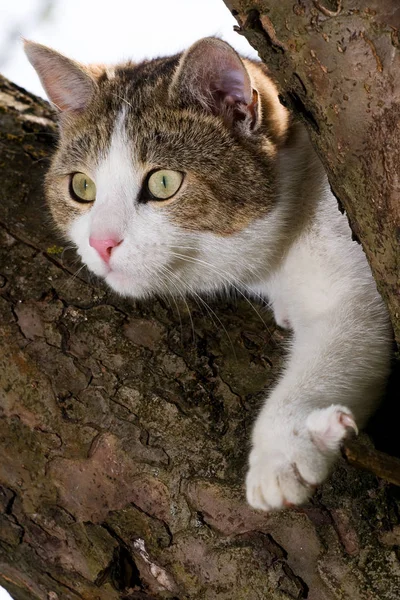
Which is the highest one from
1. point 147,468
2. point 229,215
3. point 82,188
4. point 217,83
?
point 217,83

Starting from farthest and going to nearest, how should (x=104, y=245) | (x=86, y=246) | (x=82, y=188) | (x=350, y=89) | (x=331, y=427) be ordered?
1. (x=82, y=188)
2. (x=86, y=246)
3. (x=104, y=245)
4. (x=331, y=427)
5. (x=350, y=89)

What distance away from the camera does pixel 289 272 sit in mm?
1940

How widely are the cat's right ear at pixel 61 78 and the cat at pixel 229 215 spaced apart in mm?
101

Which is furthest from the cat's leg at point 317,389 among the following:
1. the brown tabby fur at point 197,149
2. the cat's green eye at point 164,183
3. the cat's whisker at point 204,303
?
the cat's green eye at point 164,183

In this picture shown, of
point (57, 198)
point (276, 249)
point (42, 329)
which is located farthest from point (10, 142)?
point (276, 249)

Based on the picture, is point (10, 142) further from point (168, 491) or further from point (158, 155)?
point (168, 491)

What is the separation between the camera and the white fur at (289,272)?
62.9 inches

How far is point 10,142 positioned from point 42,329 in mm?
872

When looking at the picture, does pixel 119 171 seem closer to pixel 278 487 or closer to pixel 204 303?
pixel 204 303

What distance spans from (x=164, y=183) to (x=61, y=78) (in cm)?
58

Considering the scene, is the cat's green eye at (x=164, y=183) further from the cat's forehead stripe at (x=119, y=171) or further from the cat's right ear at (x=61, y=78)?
the cat's right ear at (x=61, y=78)

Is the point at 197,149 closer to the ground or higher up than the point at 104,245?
higher up

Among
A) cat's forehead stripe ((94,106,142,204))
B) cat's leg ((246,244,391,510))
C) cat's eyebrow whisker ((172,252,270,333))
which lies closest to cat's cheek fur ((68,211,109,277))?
cat's forehead stripe ((94,106,142,204))

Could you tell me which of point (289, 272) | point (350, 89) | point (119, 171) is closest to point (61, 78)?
point (119, 171)
